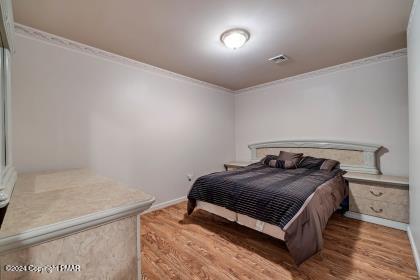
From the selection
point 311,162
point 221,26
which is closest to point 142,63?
point 221,26

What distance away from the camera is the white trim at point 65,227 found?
0.61m

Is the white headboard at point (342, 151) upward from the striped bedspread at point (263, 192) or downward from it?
upward

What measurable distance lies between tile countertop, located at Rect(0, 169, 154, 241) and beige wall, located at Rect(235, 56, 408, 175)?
346cm

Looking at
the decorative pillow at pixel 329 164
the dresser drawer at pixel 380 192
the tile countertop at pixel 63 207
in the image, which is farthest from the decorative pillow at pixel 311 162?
the tile countertop at pixel 63 207

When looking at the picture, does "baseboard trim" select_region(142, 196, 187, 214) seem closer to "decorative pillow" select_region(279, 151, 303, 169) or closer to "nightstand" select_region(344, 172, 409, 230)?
"decorative pillow" select_region(279, 151, 303, 169)

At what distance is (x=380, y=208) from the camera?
2529 mm

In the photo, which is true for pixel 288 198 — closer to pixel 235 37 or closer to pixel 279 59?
pixel 235 37

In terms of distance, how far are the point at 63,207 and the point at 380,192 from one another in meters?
3.35

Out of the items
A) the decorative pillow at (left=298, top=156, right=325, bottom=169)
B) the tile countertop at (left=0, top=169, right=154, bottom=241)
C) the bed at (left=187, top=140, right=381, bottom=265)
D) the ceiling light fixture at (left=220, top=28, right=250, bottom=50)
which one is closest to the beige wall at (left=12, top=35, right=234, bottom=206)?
the bed at (left=187, top=140, right=381, bottom=265)

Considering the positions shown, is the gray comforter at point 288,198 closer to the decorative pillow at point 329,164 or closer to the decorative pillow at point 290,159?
the decorative pillow at point 329,164

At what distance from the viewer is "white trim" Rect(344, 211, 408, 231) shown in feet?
→ 7.89

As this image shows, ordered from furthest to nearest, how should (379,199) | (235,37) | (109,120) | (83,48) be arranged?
1. (109,120)
2. (379,199)
3. (83,48)
4. (235,37)

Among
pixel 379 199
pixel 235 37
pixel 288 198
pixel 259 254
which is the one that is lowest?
pixel 259 254

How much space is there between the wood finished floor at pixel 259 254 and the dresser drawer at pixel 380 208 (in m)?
0.16
